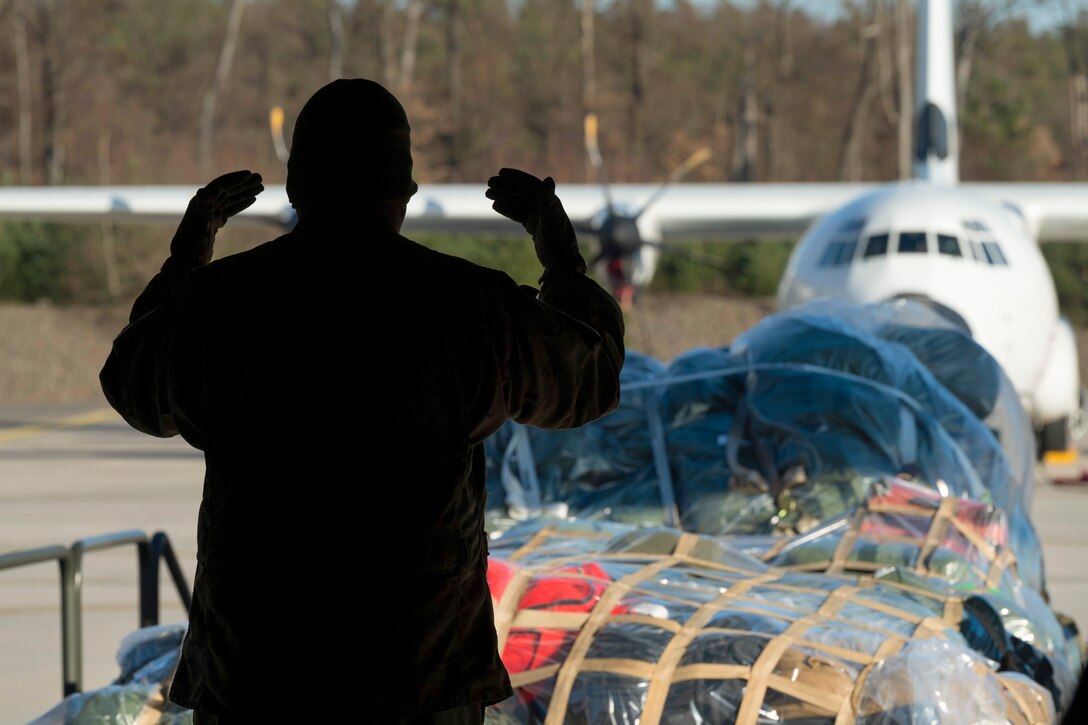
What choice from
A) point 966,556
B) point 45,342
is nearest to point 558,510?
point 966,556

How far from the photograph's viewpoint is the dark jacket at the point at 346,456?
2141 mm

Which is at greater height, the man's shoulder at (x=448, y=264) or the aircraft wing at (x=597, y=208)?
the aircraft wing at (x=597, y=208)

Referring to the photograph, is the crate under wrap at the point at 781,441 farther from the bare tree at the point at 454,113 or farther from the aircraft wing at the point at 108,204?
the bare tree at the point at 454,113

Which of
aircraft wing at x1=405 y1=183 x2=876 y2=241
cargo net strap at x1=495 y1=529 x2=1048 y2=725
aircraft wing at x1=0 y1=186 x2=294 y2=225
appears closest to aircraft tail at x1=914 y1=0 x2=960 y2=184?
aircraft wing at x1=405 y1=183 x2=876 y2=241

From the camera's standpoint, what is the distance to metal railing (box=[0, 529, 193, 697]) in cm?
493

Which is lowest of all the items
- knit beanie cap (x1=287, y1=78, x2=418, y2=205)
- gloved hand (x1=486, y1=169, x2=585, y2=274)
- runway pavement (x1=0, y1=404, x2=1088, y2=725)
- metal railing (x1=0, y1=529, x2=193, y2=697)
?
runway pavement (x1=0, y1=404, x2=1088, y2=725)

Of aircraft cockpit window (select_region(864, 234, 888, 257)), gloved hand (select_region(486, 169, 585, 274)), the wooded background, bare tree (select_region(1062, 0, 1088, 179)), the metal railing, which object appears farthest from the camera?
bare tree (select_region(1062, 0, 1088, 179))

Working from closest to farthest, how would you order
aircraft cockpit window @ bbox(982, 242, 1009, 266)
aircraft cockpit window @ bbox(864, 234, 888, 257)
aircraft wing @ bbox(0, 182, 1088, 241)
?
aircraft cockpit window @ bbox(982, 242, 1009, 266), aircraft cockpit window @ bbox(864, 234, 888, 257), aircraft wing @ bbox(0, 182, 1088, 241)

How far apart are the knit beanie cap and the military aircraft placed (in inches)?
340

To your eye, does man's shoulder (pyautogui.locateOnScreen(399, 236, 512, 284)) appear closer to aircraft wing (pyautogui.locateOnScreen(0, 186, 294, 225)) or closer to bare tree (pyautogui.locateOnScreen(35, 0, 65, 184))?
aircraft wing (pyautogui.locateOnScreen(0, 186, 294, 225))

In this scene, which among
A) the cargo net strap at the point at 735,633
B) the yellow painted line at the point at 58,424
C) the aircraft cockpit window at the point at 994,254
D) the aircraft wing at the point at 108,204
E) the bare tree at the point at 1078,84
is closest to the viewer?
the cargo net strap at the point at 735,633

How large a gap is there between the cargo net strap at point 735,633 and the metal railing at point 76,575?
163 centimetres

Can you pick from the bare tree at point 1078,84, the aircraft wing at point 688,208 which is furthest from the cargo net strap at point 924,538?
the bare tree at point 1078,84

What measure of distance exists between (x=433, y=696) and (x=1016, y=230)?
10.7m
